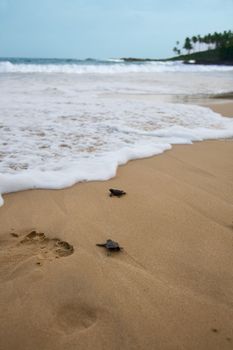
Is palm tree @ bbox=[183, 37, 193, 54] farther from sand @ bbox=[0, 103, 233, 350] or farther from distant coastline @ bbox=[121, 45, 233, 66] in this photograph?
sand @ bbox=[0, 103, 233, 350]

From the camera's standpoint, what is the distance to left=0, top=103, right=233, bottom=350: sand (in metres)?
1.28

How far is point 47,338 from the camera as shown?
4.08ft

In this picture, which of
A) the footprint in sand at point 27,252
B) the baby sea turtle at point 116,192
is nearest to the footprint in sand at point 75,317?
the footprint in sand at point 27,252

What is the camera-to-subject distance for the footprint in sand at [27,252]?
5.38 ft

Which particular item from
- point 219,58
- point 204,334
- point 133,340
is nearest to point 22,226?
point 133,340

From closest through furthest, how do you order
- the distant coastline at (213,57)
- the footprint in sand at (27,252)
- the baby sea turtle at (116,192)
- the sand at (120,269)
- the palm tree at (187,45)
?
the sand at (120,269) → the footprint in sand at (27,252) → the baby sea turtle at (116,192) → the distant coastline at (213,57) → the palm tree at (187,45)

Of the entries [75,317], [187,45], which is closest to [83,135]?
[75,317]

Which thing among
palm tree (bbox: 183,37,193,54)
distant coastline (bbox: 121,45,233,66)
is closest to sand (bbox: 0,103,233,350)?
distant coastline (bbox: 121,45,233,66)

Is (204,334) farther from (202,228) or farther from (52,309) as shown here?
(202,228)

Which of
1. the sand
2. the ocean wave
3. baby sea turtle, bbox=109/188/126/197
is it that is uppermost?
the ocean wave

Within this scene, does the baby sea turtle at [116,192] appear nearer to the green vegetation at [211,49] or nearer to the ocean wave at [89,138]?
the ocean wave at [89,138]

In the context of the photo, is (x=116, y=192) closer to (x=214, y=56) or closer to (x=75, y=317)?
(x=75, y=317)

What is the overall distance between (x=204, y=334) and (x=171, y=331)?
127mm

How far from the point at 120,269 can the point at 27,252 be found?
0.53 m
